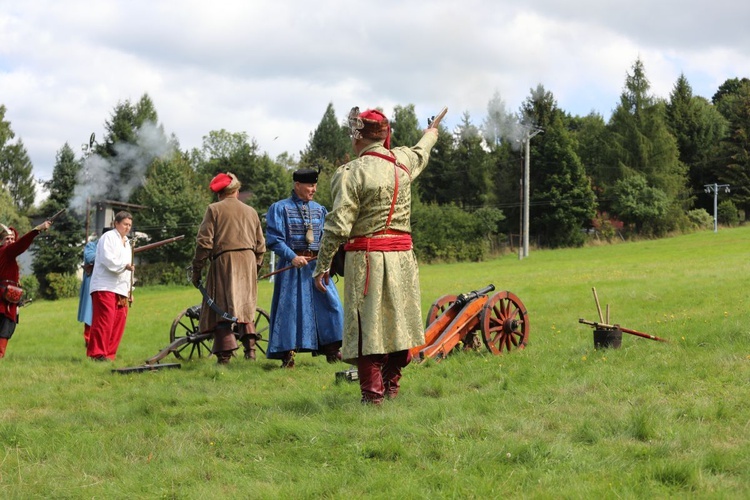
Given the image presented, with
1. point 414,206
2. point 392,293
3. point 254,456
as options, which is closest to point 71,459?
point 254,456

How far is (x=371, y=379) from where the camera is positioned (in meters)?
5.63

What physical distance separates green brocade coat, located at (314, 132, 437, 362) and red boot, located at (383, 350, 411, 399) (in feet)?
0.53

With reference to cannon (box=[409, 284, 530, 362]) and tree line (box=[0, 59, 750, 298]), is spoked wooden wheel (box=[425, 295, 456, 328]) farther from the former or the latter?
tree line (box=[0, 59, 750, 298])

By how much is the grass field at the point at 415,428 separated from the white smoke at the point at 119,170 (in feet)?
127

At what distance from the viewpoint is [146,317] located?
18891mm

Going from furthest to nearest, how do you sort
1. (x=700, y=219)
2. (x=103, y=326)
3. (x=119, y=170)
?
(x=700, y=219), (x=119, y=170), (x=103, y=326)

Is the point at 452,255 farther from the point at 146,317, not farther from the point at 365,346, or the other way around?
the point at 365,346

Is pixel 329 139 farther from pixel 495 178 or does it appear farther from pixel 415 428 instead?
pixel 415 428

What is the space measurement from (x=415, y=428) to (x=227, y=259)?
4.72 meters

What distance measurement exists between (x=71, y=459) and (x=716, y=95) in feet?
267

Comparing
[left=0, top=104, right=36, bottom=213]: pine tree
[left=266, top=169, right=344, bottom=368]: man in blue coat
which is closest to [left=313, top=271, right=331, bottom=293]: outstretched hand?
[left=266, top=169, right=344, bottom=368]: man in blue coat

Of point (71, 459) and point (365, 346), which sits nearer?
point (71, 459)

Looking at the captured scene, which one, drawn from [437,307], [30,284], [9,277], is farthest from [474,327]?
[30,284]

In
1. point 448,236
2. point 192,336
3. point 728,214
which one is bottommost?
point 192,336
